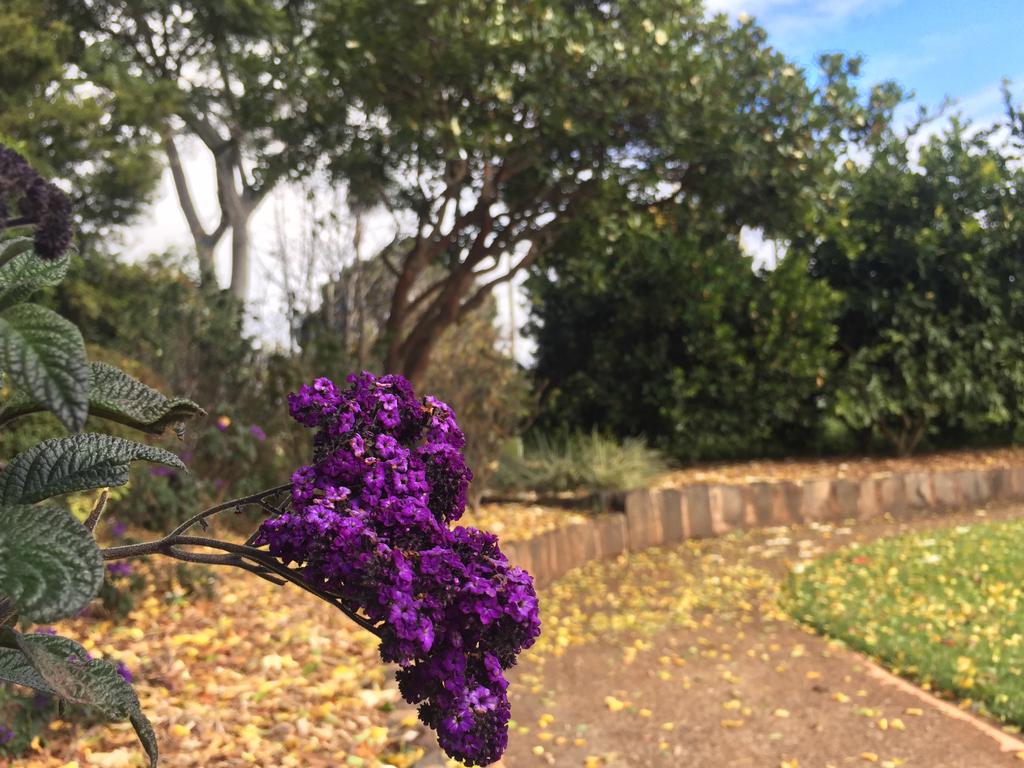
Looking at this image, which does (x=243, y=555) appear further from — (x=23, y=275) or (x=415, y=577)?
(x=23, y=275)

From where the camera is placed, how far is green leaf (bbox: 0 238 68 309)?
1221 mm

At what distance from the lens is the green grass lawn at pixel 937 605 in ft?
13.4

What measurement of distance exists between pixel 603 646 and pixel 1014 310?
21.3ft

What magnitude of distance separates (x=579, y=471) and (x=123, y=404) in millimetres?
6272

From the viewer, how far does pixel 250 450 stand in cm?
536

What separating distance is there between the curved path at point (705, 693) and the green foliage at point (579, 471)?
4.54ft

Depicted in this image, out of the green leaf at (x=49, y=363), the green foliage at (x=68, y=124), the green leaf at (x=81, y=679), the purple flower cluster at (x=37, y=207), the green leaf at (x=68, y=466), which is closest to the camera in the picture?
the green leaf at (x=49, y=363)

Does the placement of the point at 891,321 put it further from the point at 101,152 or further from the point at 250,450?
the point at 101,152

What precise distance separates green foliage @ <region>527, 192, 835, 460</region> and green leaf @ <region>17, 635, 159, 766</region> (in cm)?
692

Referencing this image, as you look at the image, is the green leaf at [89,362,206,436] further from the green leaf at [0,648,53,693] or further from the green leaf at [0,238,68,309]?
the green leaf at [0,648,53,693]

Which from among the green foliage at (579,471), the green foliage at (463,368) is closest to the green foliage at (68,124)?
the green foliage at (463,368)

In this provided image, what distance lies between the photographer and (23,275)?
4.27 ft

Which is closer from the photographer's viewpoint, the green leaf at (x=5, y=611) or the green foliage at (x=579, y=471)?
the green leaf at (x=5, y=611)

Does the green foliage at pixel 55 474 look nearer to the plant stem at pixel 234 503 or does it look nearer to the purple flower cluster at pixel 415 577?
the plant stem at pixel 234 503
